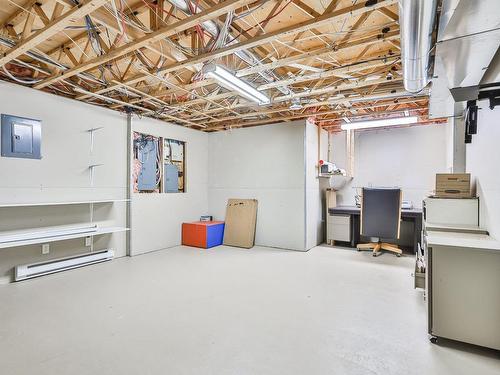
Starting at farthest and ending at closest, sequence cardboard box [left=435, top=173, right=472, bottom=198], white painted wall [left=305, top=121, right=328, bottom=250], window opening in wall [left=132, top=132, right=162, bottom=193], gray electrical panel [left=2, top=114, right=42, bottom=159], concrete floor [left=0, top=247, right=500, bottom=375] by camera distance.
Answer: white painted wall [left=305, top=121, right=328, bottom=250], window opening in wall [left=132, top=132, right=162, bottom=193], gray electrical panel [left=2, top=114, right=42, bottom=159], cardboard box [left=435, top=173, right=472, bottom=198], concrete floor [left=0, top=247, right=500, bottom=375]

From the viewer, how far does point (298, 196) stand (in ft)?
16.9

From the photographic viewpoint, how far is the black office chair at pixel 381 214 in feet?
14.9

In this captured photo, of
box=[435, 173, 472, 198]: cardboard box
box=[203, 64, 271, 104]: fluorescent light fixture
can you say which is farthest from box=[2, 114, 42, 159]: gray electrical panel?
box=[435, 173, 472, 198]: cardboard box

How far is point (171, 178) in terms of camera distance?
5531 mm

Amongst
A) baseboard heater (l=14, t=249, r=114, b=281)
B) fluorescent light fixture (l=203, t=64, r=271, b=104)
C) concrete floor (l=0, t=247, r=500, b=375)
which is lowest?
concrete floor (l=0, t=247, r=500, b=375)

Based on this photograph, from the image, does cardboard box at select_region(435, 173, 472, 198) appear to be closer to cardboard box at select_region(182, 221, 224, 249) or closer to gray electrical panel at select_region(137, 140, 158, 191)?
cardboard box at select_region(182, 221, 224, 249)

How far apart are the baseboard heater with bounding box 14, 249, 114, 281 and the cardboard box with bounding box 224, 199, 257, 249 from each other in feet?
7.21

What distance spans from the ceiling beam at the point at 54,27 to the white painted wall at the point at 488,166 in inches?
127

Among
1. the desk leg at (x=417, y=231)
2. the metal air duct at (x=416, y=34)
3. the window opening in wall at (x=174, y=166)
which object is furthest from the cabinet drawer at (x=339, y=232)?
the metal air duct at (x=416, y=34)

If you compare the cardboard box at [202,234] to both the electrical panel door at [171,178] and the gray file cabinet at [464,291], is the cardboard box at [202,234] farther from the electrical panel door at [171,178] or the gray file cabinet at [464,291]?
the gray file cabinet at [464,291]

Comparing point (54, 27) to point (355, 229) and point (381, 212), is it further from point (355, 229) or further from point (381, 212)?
point (355, 229)

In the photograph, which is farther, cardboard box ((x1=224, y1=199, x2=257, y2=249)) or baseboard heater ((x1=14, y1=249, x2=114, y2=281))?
cardboard box ((x1=224, y1=199, x2=257, y2=249))

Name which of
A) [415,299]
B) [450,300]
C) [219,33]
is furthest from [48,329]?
[415,299]

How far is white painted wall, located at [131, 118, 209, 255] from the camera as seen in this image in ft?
16.0
